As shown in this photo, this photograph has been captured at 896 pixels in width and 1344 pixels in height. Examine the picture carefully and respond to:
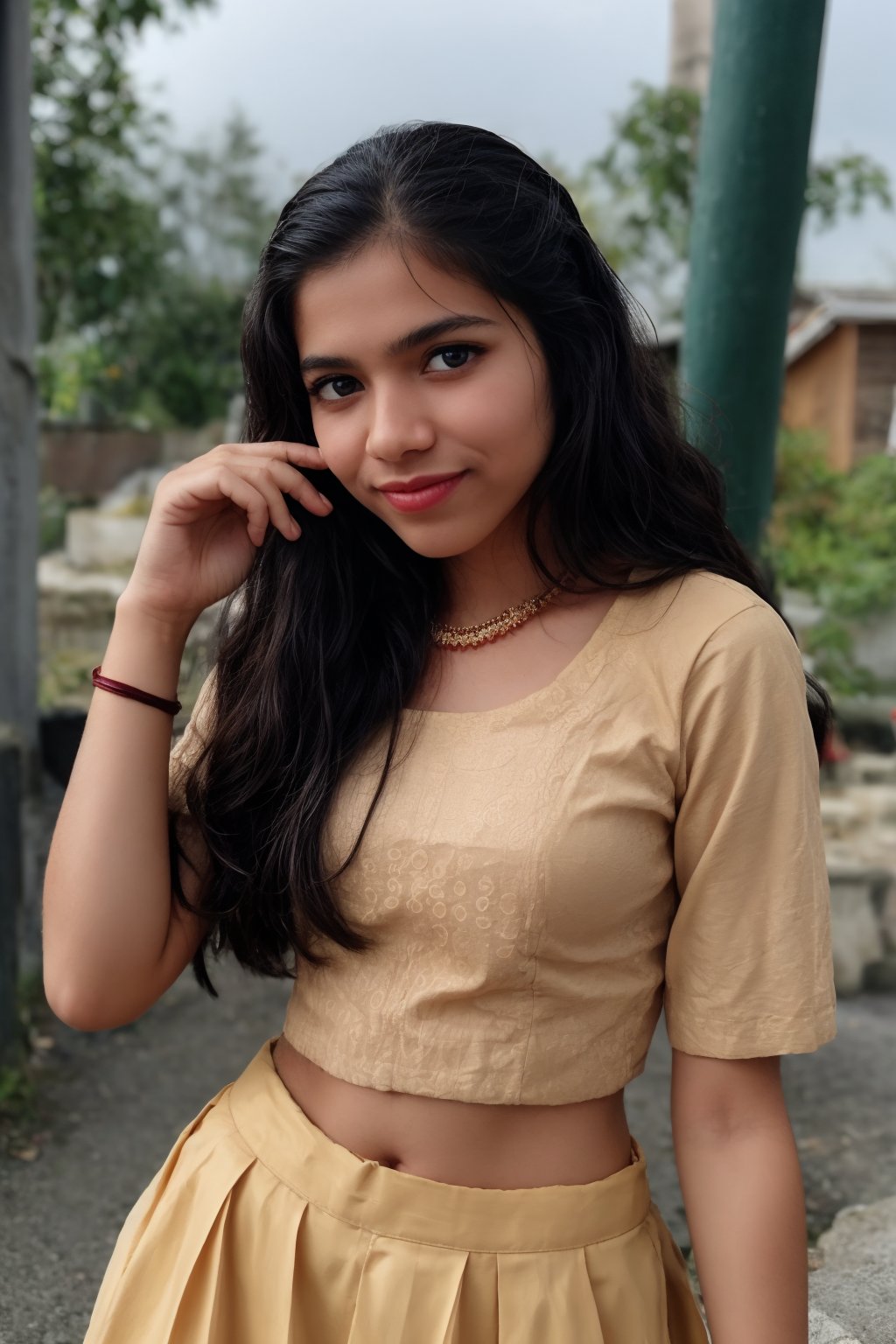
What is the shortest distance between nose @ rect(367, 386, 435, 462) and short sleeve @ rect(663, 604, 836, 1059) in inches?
13.2

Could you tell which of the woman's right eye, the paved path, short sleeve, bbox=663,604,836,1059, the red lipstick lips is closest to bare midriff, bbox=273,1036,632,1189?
short sleeve, bbox=663,604,836,1059

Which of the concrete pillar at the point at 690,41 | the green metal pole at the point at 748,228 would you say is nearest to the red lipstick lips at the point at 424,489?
the green metal pole at the point at 748,228

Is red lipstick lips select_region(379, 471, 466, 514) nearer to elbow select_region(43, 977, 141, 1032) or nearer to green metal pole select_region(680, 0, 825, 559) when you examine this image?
elbow select_region(43, 977, 141, 1032)

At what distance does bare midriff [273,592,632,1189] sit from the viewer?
1.27 metres

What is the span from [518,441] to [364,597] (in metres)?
0.33

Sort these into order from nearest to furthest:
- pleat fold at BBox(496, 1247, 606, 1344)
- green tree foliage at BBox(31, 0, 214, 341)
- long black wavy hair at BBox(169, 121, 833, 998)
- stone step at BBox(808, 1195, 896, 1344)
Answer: pleat fold at BBox(496, 1247, 606, 1344), long black wavy hair at BBox(169, 121, 833, 998), stone step at BBox(808, 1195, 896, 1344), green tree foliage at BBox(31, 0, 214, 341)

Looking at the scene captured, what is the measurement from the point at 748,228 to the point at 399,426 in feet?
4.54

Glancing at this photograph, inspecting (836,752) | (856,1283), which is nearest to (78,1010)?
(856,1283)

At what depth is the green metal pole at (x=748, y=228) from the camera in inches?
89.8

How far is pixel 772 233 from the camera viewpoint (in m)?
2.37

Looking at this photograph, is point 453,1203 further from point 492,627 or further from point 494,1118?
point 492,627

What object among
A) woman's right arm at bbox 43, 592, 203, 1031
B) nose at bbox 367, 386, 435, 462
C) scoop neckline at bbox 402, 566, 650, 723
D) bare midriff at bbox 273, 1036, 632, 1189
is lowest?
bare midriff at bbox 273, 1036, 632, 1189

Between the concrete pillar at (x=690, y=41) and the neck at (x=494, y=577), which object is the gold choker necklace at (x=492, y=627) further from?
the concrete pillar at (x=690, y=41)

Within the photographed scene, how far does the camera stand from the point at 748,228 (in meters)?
2.37
